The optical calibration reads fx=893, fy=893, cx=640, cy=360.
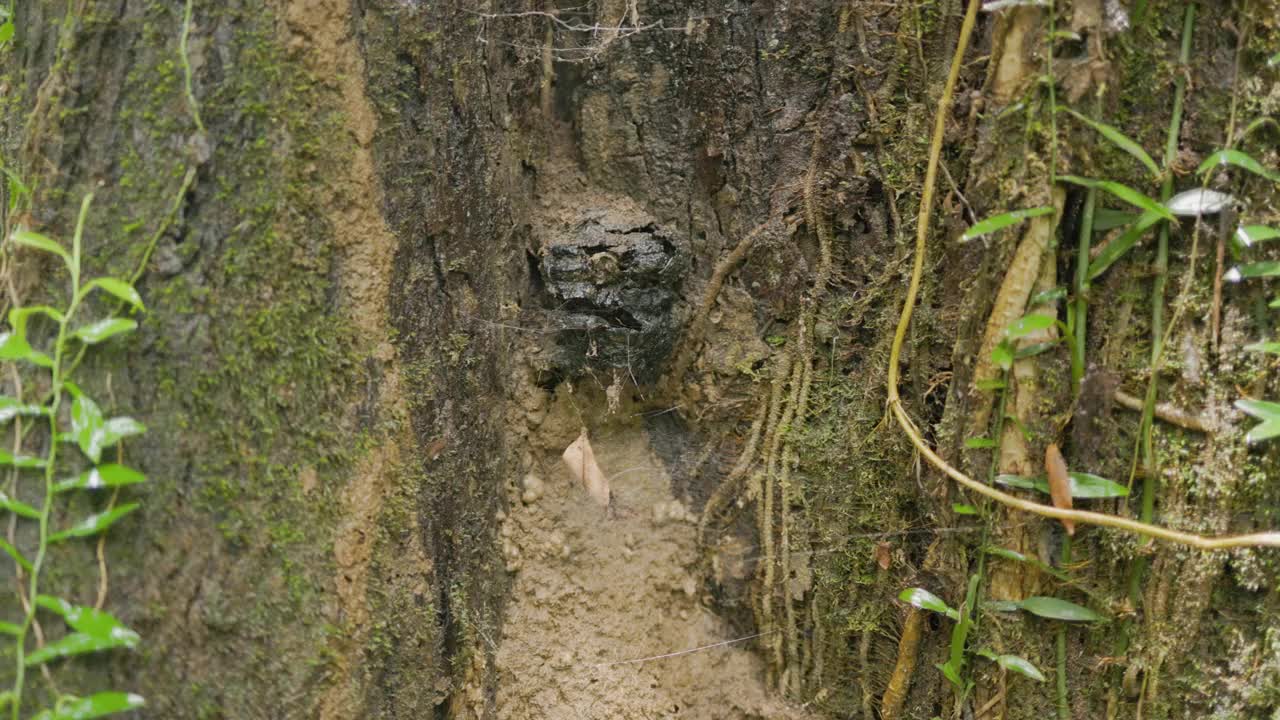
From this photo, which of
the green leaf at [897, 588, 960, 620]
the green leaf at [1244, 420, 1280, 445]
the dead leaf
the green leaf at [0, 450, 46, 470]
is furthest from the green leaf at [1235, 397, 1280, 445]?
the green leaf at [0, 450, 46, 470]

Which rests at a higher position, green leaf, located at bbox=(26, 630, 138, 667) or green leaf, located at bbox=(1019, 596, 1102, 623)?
green leaf, located at bbox=(26, 630, 138, 667)

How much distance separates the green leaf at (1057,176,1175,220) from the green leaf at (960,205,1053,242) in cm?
6

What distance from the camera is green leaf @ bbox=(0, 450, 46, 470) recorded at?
47.6 inches

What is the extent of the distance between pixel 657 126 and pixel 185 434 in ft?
2.90

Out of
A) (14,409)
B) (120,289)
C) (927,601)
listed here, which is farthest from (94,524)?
(927,601)

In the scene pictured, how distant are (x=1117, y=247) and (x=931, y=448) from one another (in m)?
0.40

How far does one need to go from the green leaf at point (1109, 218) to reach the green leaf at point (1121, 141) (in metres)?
0.07

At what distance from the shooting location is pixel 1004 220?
50.7 inches

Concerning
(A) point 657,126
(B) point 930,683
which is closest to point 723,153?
(A) point 657,126

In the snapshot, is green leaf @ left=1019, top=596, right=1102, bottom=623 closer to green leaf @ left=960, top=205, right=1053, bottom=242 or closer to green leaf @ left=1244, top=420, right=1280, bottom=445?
green leaf @ left=1244, top=420, right=1280, bottom=445

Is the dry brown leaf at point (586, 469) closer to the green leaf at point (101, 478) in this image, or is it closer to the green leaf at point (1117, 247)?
the green leaf at point (101, 478)

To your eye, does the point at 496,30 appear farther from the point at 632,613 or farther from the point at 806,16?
the point at 632,613

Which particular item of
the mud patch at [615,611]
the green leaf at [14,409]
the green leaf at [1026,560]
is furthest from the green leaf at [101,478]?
the green leaf at [1026,560]

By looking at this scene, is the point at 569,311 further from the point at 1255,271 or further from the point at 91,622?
the point at 1255,271
